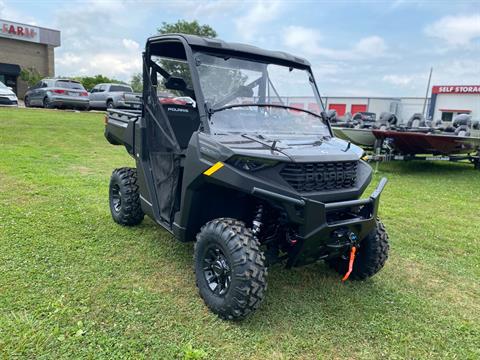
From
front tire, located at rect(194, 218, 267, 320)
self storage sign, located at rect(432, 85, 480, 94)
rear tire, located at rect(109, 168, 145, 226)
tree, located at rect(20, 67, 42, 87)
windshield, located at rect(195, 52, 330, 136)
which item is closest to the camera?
front tire, located at rect(194, 218, 267, 320)

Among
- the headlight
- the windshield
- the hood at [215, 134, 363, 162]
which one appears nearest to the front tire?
the headlight

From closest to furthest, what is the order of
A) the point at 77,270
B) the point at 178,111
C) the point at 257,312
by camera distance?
the point at 257,312 → the point at 77,270 → the point at 178,111

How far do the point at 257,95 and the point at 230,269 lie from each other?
158cm

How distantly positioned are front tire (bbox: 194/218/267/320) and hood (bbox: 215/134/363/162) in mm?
570

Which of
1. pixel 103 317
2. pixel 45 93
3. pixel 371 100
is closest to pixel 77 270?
pixel 103 317

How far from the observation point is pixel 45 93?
1908 cm

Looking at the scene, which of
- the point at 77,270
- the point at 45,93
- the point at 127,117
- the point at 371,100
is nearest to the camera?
the point at 77,270

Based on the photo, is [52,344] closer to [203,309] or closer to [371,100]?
[203,309]

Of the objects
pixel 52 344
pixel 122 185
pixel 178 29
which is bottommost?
pixel 52 344

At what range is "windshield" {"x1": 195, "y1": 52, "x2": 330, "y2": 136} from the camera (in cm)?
333

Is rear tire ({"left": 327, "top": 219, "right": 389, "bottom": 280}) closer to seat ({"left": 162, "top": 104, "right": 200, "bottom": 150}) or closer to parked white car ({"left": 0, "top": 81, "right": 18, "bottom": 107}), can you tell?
seat ({"left": 162, "top": 104, "right": 200, "bottom": 150})

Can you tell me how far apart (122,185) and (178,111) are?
105cm

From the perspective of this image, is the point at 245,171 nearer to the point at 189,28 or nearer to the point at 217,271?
the point at 217,271

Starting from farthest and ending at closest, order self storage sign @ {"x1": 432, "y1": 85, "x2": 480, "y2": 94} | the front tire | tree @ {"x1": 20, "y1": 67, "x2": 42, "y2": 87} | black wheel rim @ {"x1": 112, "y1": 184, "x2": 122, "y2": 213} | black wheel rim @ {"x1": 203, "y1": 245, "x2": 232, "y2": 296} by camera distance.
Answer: self storage sign @ {"x1": 432, "y1": 85, "x2": 480, "y2": 94} → tree @ {"x1": 20, "y1": 67, "x2": 42, "y2": 87} → black wheel rim @ {"x1": 112, "y1": 184, "x2": 122, "y2": 213} → black wheel rim @ {"x1": 203, "y1": 245, "x2": 232, "y2": 296} → the front tire
